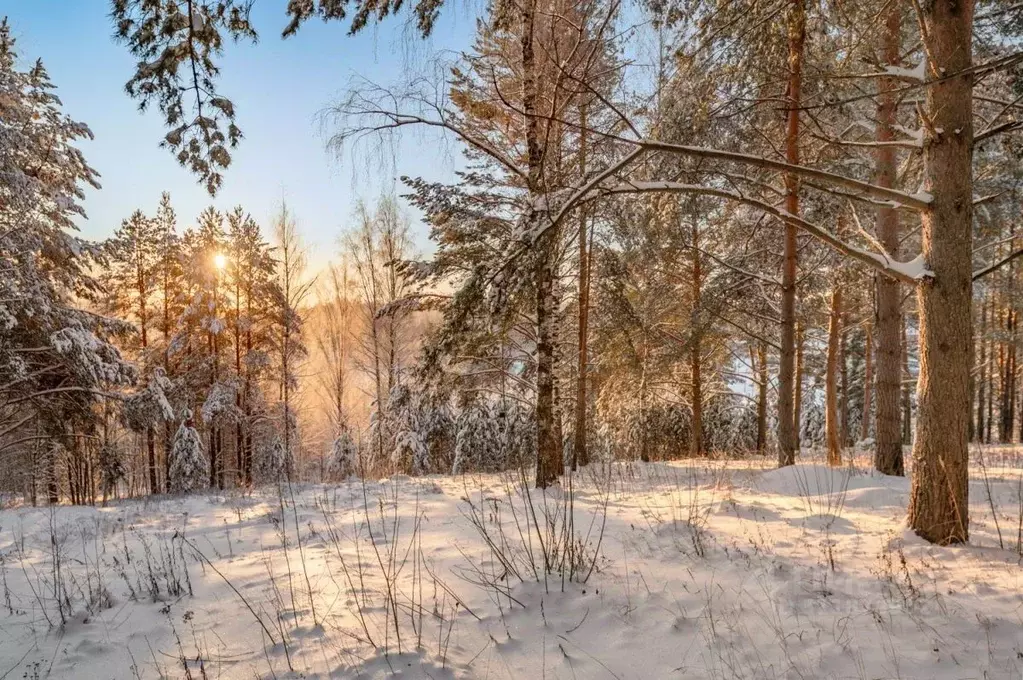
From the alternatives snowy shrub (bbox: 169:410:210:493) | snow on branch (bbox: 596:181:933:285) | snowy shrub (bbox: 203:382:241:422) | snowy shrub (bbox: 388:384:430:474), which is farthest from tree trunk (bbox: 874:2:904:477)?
snowy shrub (bbox: 169:410:210:493)

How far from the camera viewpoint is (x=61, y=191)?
11.9 m

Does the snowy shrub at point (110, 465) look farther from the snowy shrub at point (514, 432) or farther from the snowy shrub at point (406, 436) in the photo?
the snowy shrub at point (514, 432)

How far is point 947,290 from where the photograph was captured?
12.1 feet

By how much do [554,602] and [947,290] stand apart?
355 centimetres

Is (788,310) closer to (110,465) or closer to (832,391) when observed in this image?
(832,391)

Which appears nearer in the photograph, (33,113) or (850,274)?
(850,274)

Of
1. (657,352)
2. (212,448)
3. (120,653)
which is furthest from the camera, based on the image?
(212,448)

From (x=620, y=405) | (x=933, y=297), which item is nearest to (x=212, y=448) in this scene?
(x=620, y=405)

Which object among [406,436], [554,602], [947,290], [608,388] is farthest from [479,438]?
[947,290]

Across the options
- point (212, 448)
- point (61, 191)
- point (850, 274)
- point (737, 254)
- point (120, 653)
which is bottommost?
point (212, 448)

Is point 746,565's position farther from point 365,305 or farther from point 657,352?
point 365,305

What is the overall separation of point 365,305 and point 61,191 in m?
9.29

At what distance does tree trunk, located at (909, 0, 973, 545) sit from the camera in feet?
12.0

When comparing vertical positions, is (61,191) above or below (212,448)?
above
